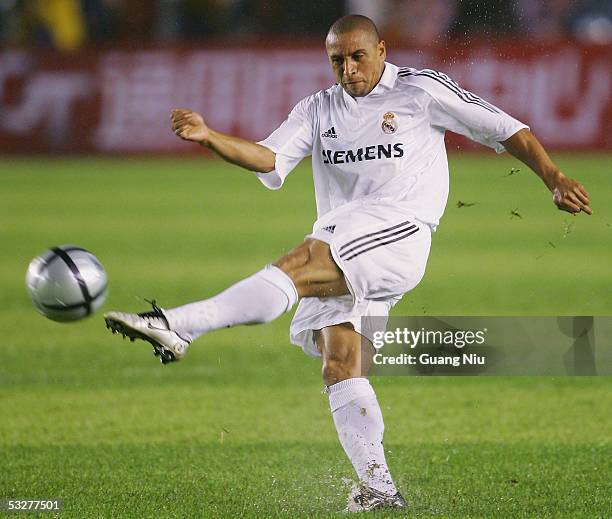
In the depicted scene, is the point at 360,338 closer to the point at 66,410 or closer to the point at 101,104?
the point at 66,410

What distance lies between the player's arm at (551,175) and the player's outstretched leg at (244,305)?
0.95 metres

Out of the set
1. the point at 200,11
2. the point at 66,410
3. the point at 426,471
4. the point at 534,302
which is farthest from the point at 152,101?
the point at 426,471

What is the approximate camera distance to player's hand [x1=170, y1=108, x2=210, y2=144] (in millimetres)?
4945

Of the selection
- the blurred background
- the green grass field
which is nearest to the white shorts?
the green grass field

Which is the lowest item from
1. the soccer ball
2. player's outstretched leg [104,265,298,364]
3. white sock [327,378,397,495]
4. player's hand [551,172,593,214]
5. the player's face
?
white sock [327,378,397,495]

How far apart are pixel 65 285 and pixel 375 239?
1.29 metres

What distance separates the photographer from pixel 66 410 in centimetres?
755

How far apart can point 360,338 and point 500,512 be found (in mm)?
953

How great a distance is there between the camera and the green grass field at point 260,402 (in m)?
5.60

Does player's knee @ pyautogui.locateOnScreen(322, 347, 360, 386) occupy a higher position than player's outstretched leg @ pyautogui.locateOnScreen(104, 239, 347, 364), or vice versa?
player's outstretched leg @ pyautogui.locateOnScreen(104, 239, 347, 364)

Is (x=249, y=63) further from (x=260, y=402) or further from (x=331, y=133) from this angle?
(x=331, y=133)

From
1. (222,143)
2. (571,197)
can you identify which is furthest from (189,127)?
(571,197)

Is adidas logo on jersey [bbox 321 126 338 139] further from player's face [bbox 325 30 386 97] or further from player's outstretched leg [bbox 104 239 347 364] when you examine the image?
player's outstretched leg [bbox 104 239 347 364]

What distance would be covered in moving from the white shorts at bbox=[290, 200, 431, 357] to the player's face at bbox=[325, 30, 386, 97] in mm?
522
